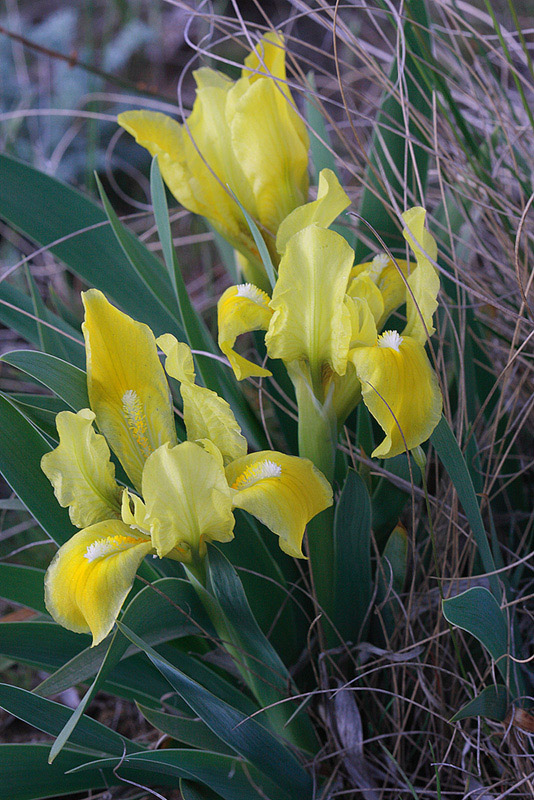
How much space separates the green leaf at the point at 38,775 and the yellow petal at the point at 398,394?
469 millimetres

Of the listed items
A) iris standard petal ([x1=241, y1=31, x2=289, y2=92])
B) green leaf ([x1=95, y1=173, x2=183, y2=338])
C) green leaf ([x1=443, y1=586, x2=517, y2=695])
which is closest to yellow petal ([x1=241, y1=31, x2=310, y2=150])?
iris standard petal ([x1=241, y1=31, x2=289, y2=92])

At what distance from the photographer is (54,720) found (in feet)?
2.21

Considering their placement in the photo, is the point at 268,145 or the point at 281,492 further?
the point at 268,145

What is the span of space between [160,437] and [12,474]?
0.16m

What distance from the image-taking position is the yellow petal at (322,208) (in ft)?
2.10

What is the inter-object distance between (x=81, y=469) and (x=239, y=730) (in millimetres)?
301

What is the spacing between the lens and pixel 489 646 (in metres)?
0.65

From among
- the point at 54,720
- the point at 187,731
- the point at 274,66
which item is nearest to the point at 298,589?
the point at 187,731

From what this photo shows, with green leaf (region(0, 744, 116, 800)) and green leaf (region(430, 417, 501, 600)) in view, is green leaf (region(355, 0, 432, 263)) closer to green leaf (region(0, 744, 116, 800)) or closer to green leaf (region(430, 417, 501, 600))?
green leaf (region(430, 417, 501, 600))

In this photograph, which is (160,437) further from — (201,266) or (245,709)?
(201,266)

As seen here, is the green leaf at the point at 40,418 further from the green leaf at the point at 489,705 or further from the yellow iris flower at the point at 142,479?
the green leaf at the point at 489,705

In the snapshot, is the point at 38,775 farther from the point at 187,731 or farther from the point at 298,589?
the point at 298,589

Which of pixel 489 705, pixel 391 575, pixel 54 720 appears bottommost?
pixel 489 705

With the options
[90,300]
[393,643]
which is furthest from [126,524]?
[393,643]
